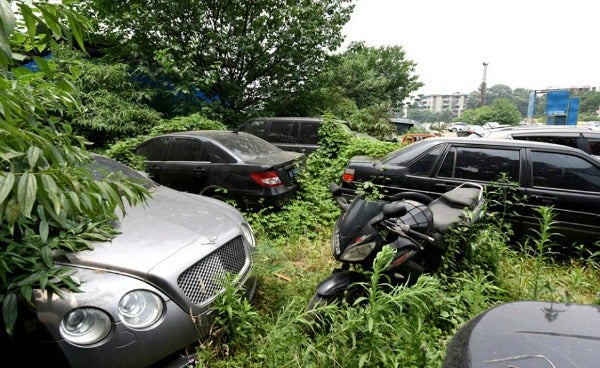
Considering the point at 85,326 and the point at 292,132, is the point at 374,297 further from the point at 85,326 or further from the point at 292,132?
the point at 292,132

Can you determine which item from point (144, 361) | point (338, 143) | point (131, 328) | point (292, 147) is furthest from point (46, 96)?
point (292, 147)

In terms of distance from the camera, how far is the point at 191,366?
6.48 feet

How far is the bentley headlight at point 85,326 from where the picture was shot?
1.64 m

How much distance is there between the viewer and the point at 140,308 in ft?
6.05

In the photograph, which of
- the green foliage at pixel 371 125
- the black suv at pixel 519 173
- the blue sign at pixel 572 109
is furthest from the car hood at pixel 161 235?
the blue sign at pixel 572 109

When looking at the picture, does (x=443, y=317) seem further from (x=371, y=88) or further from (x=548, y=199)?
(x=371, y=88)

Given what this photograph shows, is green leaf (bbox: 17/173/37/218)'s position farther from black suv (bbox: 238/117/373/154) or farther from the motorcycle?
black suv (bbox: 238/117/373/154)

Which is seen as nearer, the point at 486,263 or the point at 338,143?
the point at 486,263

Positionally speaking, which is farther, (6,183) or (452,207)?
(452,207)

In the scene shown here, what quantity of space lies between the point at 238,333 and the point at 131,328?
681 millimetres

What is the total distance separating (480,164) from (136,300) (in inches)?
152

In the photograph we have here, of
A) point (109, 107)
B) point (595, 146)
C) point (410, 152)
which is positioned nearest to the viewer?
point (410, 152)

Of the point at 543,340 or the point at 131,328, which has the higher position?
the point at 543,340

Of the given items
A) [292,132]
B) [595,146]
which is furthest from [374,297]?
[595,146]
